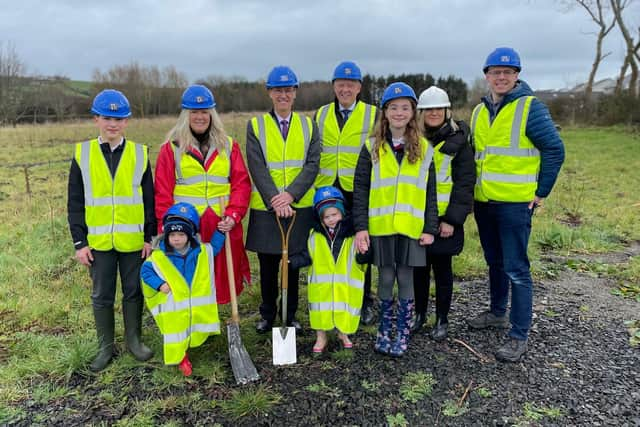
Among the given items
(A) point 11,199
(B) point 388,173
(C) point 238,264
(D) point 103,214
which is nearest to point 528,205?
(B) point 388,173

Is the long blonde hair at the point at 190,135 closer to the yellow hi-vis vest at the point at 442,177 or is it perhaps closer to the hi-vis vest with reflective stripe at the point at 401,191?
the hi-vis vest with reflective stripe at the point at 401,191

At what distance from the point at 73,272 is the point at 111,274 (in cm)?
267

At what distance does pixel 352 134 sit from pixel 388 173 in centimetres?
69

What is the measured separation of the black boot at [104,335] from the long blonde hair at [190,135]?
1533 mm

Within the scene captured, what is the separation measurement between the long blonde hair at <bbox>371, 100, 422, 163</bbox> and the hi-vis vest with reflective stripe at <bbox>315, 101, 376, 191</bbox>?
0.42 metres

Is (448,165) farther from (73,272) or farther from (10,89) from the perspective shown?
(10,89)

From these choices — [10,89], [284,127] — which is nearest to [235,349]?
[284,127]

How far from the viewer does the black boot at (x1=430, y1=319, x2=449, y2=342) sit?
4.39m

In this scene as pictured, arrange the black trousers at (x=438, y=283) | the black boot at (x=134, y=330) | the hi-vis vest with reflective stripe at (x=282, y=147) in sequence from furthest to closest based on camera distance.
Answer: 1. the black trousers at (x=438, y=283)
2. the hi-vis vest with reflective stripe at (x=282, y=147)
3. the black boot at (x=134, y=330)

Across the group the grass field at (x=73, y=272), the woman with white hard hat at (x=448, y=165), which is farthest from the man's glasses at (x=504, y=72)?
the grass field at (x=73, y=272)

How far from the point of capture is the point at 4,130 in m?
23.5

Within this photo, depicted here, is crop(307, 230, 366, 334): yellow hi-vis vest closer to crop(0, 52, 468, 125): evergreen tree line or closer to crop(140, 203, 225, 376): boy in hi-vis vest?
crop(140, 203, 225, 376): boy in hi-vis vest

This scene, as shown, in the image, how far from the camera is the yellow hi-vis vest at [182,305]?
3.66 meters

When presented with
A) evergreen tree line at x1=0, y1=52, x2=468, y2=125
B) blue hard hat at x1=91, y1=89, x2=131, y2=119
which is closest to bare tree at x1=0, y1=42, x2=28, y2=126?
evergreen tree line at x1=0, y1=52, x2=468, y2=125
